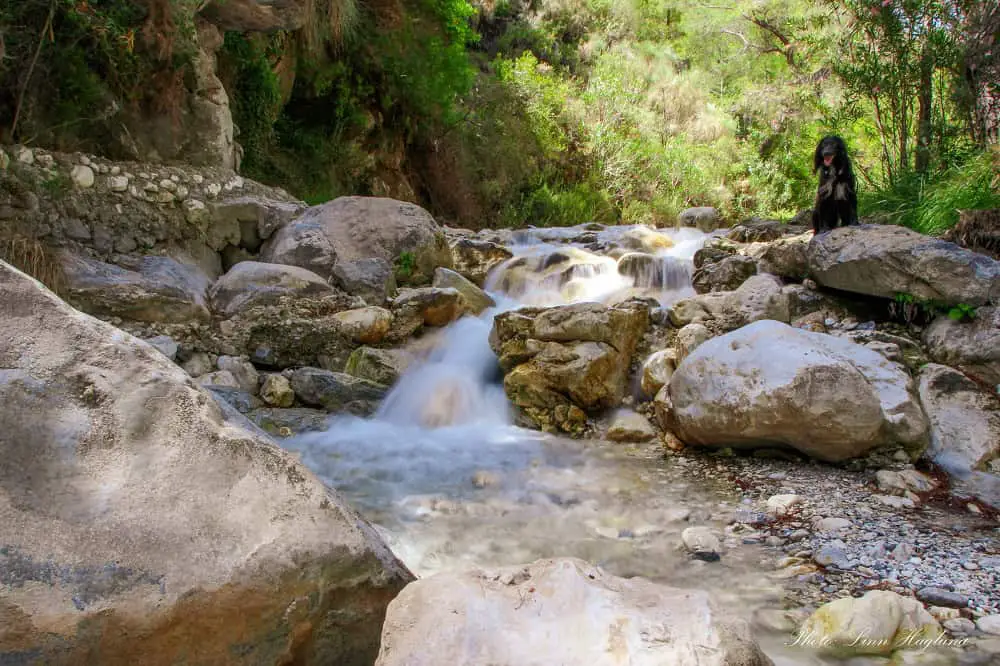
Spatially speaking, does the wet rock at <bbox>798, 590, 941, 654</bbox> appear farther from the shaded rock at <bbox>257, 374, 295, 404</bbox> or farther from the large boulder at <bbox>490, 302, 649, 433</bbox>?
the shaded rock at <bbox>257, 374, 295, 404</bbox>

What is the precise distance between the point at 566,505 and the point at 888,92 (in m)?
7.14

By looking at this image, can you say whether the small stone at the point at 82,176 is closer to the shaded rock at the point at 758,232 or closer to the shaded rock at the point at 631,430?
the shaded rock at the point at 631,430

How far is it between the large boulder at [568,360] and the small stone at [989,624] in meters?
2.73

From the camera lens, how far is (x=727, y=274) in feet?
21.4

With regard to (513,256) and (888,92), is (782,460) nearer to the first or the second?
(513,256)

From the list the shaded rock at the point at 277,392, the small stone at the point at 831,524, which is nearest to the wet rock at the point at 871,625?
the small stone at the point at 831,524

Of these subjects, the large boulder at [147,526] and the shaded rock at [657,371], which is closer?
the large boulder at [147,526]

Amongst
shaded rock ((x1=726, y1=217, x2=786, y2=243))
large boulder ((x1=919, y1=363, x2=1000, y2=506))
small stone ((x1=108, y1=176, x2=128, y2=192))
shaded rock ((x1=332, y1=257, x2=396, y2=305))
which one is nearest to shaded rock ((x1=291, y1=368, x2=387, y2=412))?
shaded rock ((x1=332, y1=257, x2=396, y2=305))

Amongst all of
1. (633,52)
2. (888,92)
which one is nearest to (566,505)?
(888,92)

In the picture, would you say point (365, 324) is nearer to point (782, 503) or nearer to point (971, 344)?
point (782, 503)

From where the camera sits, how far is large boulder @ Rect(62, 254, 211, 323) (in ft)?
15.7

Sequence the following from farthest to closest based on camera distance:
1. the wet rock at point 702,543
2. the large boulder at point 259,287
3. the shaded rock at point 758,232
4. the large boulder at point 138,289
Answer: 1. the shaded rock at point 758,232
2. the large boulder at point 259,287
3. the large boulder at point 138,289
4. the wet rock at point 702,543

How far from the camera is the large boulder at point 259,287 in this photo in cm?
551

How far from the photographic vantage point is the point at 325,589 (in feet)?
4.52
